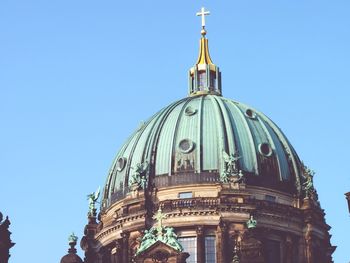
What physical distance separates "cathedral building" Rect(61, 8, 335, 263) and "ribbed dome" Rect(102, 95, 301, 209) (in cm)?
8

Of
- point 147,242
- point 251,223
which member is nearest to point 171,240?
point 147,242

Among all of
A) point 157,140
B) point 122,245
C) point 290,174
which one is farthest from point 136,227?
point 290,174

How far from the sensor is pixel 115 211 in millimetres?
83438

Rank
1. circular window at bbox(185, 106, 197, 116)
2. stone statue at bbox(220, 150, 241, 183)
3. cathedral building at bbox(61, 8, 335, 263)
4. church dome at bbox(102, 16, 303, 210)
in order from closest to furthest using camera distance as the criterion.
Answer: cathedral building at bbox(61, 8, 335, 263) → stone statue at bbox(220, 150, 241, 183) → church dome at bbox(102, 16, 303, 210) → circular window at bbox(185, 106, 197, 116)

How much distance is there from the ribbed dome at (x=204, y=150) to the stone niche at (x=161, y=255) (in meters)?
12.7

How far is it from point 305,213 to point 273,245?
3841 mm

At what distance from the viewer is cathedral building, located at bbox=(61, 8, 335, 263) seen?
78.9m

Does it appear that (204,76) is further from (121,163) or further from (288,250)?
(288,250)

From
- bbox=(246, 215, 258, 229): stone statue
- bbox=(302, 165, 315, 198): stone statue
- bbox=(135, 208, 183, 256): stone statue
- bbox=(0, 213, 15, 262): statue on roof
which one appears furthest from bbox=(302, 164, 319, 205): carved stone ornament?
bbox=(0, 213, 15, 262): statue on roof

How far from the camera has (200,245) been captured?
7806 centimetres

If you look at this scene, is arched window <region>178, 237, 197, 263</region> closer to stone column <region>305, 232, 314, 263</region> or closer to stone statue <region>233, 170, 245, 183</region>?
stone statue <region>233, 170, 245, 183</region>

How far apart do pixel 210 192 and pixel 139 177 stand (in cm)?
562

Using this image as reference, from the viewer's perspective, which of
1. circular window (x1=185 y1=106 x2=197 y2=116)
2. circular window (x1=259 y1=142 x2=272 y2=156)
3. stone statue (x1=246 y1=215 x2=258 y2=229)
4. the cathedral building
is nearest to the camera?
stone statue (x1=246 y1=215 x2=258 y2=229)

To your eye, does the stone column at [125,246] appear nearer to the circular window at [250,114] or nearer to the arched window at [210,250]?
the arched window at [210,250]
